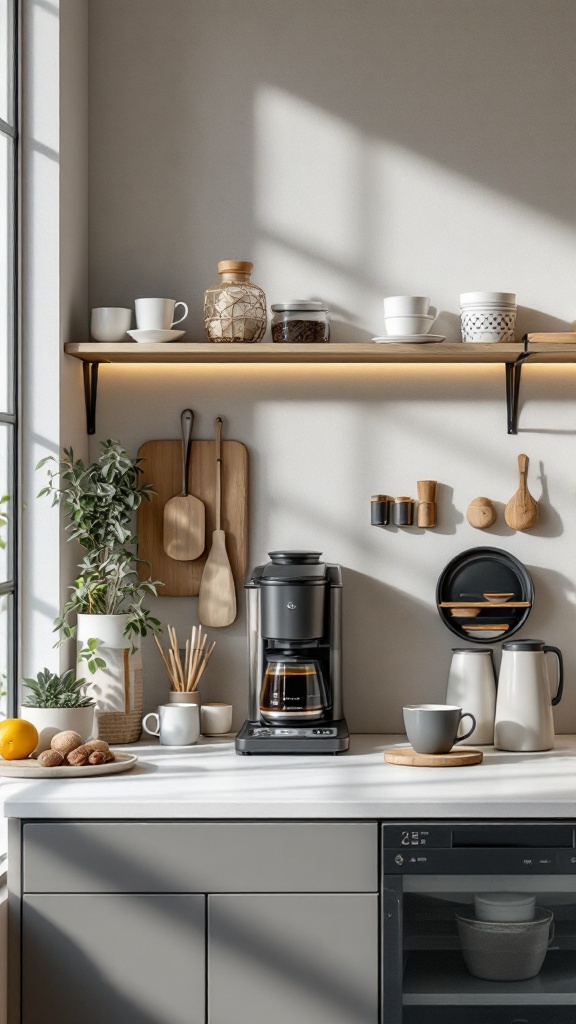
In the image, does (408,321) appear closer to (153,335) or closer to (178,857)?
(153,335)

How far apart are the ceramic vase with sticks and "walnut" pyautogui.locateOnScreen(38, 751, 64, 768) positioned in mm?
522

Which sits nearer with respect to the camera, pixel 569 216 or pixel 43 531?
pixel 43 531

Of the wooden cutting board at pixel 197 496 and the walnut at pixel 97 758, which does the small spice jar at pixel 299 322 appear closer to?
the wooden cutting board at pixel 197 496

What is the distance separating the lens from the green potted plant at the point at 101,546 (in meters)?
2.74

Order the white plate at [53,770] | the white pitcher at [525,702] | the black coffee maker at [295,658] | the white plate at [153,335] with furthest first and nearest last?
the white plate at [153,335] < the white pitcher at [525,702] < the black coffee maker at [295,658] < the white plate at [53,770]

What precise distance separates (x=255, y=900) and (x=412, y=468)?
1.27m

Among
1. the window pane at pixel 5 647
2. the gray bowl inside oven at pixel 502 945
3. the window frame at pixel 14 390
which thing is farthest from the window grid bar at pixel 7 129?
the gray bowl inside oven at pixel 502 945

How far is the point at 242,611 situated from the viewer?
300 centimetres

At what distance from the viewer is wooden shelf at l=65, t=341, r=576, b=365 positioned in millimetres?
2758

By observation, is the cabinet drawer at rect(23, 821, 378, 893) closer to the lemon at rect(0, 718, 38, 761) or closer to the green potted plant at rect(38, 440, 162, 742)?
the lemon at rect(0, 718, 38, 761)

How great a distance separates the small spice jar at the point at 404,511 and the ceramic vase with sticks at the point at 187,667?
0.61m

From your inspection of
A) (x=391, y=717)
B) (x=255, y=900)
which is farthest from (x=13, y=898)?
(x=391, y=717)

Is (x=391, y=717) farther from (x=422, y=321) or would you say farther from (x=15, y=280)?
(x=15, y=280)

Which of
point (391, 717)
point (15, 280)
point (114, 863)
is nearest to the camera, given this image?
point (114, 863)
